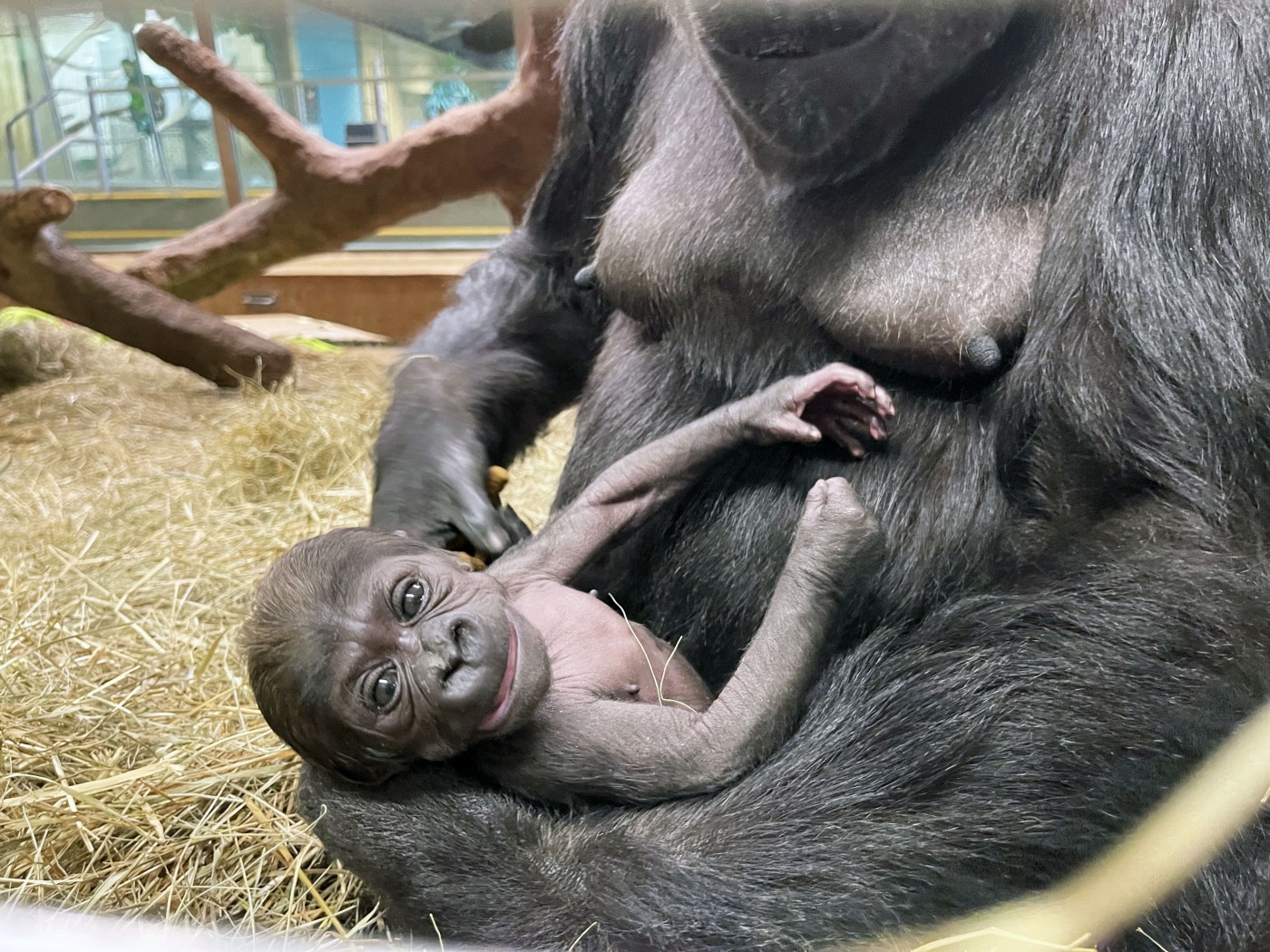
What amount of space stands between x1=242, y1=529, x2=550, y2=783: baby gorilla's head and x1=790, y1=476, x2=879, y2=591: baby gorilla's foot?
1.17 feet

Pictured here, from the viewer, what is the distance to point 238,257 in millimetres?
4465

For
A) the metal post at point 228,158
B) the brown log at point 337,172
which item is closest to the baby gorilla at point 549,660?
the brown log at point 337,172

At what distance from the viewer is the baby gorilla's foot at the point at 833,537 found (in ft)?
4.10

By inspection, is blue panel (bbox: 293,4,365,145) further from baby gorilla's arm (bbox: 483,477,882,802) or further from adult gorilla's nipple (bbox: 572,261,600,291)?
baby gorilla's arm (bbox: 483,477,882,802)

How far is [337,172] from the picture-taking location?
13.5ft

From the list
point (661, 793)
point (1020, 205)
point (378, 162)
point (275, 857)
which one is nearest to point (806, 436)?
point (1020, 205)

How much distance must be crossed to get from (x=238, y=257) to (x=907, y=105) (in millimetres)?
3772

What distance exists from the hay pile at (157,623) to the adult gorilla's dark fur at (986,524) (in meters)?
0.23

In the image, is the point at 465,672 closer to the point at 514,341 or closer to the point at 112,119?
the point at 514,341

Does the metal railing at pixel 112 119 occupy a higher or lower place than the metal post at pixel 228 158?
higher

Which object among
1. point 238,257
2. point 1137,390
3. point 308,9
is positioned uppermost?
point 308,9

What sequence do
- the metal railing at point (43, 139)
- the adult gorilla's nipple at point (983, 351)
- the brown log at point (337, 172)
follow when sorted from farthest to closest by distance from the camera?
1. the brown log at point (337, 172)
2. the metal railing at point (43, 139)
3. the adult gorilla's nipple at point (983, 351)

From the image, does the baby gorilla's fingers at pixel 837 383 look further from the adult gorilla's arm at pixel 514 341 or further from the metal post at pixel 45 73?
the metal post at pixel 45 73

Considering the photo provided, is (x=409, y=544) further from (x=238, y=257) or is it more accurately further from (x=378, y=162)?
(x=238, y=257)
